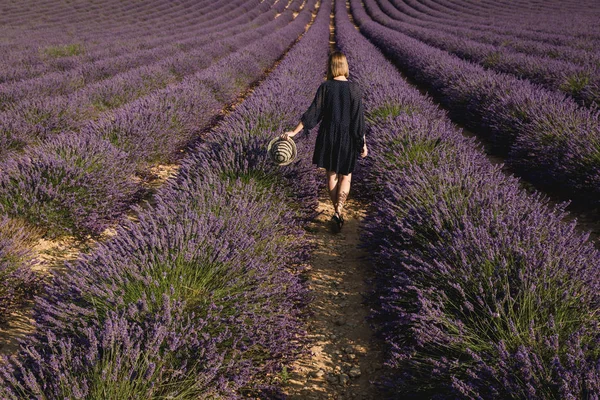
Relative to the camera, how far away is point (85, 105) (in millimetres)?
5641

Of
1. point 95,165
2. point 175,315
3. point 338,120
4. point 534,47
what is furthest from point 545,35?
point 175,315

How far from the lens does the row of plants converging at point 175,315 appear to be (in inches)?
50.6

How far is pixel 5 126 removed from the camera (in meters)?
4.46

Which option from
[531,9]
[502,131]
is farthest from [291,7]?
[502,131]

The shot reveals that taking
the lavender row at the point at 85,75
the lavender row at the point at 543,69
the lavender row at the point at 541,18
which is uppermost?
the lavender row at the point at 541,18

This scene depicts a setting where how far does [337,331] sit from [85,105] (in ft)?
17.5

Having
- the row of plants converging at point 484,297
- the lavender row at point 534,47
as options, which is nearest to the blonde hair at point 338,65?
the row of plants converging at point 484,297

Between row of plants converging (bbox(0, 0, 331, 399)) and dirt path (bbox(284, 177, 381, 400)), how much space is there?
0.55 ft

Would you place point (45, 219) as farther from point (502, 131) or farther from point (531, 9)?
point (531, 9)

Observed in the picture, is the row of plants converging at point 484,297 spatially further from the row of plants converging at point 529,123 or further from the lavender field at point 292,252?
the row of plants converging at point 529,123

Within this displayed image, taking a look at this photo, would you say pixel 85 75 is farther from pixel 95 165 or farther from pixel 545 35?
pixel 545 35

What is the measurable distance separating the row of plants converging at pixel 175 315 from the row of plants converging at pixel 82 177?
0.81 meters

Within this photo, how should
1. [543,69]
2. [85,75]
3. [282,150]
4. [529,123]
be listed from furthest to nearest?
[85,75], [543,69], [529,123], [282,150]

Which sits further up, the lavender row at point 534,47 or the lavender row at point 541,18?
the lavender row at point 541,18
